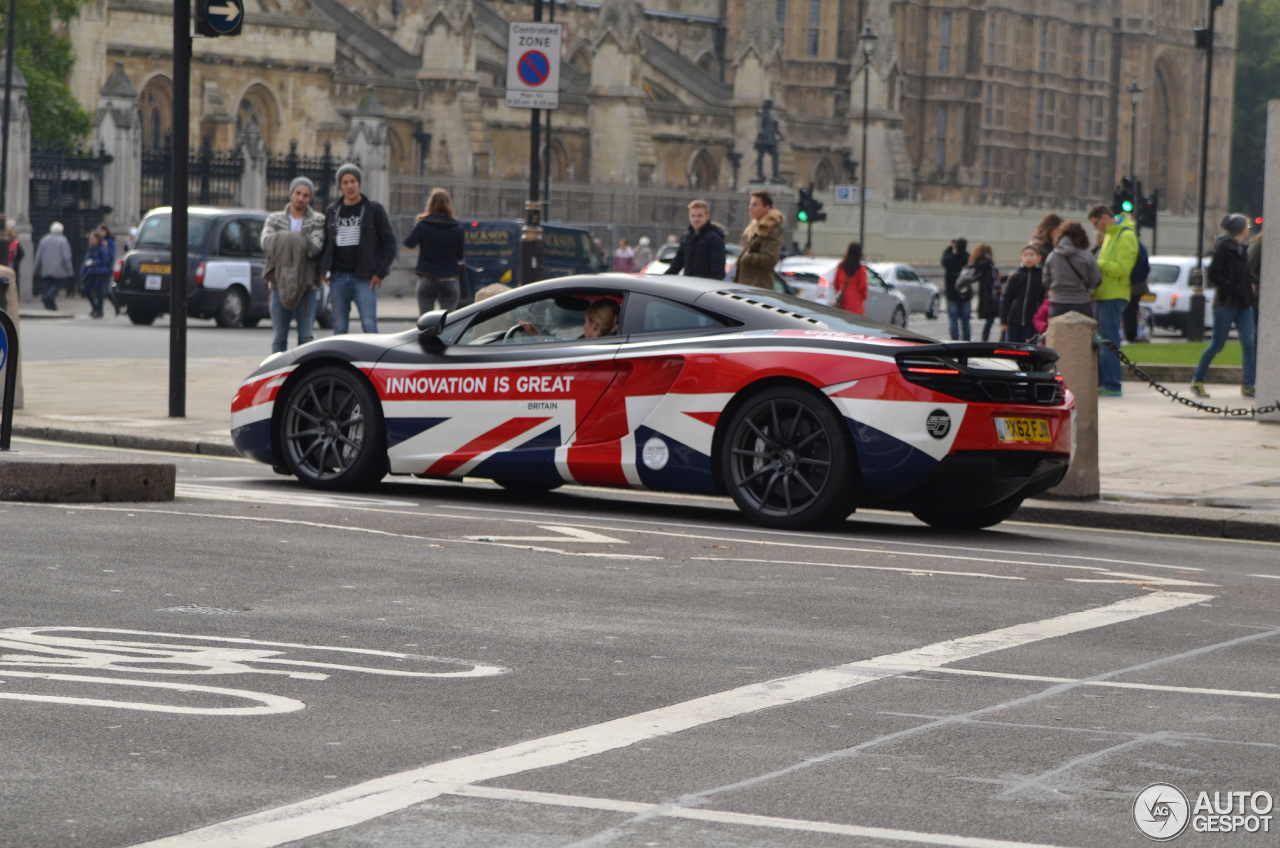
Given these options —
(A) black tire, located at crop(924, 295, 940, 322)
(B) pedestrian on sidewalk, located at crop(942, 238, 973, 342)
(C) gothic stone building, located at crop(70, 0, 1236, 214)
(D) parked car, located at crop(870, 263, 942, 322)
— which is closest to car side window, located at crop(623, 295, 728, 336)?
(B) pedestrian on sidewalk, located at crop(942, 238, 973, 342)

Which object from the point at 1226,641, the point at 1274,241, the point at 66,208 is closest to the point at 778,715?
the point at 1226,641

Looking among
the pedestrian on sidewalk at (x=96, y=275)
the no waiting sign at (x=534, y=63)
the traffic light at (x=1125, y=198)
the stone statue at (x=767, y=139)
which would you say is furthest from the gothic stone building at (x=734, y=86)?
the no waiting sign at (x=534, y=63)

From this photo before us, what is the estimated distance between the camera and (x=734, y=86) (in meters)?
79.0

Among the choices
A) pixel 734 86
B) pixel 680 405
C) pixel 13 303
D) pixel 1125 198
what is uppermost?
pixel 734 86

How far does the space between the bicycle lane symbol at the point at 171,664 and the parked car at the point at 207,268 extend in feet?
81.9

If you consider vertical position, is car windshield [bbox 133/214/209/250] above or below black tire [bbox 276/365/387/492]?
above

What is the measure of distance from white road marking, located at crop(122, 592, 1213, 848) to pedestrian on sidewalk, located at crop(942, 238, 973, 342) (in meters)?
20.4

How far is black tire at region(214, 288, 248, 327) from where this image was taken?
102 feet

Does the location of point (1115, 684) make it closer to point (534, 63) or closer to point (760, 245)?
point (760, 245)

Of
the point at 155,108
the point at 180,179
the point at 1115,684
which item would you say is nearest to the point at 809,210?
the point at 155,108

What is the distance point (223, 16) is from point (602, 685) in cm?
977

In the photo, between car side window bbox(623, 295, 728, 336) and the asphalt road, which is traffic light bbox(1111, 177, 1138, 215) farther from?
the asphalt road

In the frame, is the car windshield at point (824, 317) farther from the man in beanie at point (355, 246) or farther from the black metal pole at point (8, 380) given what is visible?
the man in beanie at point (355, 246)

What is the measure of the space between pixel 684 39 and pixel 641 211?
28061mm
